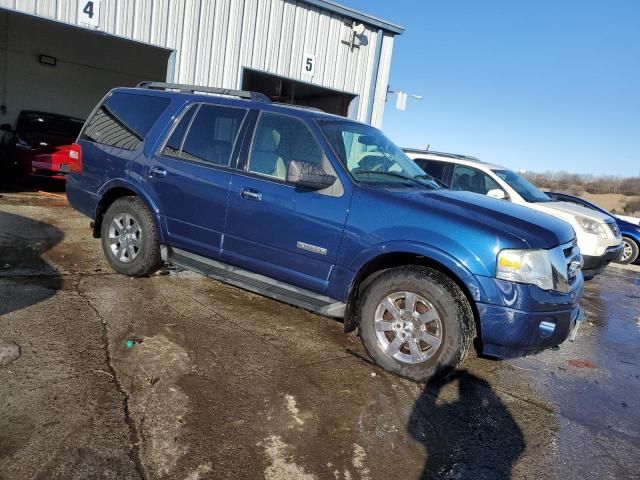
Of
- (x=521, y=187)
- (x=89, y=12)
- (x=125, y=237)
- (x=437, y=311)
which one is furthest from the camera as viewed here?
(x=521, y=187)

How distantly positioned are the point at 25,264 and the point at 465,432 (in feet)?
15.4

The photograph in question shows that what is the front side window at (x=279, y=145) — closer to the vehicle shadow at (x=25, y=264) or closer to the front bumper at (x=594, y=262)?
the vehicle shadow at (x=25, y=264)

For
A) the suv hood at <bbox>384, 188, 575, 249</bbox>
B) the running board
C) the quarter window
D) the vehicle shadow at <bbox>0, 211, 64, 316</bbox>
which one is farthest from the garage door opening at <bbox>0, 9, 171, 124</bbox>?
the suv hood at <bbox>384, 188, 575, 249</bbox>

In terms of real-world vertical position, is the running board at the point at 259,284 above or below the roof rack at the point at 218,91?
below

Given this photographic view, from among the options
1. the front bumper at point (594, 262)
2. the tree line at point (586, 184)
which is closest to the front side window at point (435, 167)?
the front bumper at point (594, 262)

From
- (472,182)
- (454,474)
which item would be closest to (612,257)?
(472,182)

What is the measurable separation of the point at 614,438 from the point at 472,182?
5386mm

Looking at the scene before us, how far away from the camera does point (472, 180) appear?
8312 mm

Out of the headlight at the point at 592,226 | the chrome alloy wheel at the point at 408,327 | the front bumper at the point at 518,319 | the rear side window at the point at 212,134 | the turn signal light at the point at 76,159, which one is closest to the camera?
the front bumper at the point at 518,319

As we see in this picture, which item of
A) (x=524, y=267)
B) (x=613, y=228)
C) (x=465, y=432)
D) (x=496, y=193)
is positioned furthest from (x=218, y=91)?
(x=613, y=228)

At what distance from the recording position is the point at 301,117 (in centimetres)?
439

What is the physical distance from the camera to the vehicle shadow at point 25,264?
14.9 feet

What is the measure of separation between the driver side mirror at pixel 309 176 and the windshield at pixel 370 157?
0.23 m

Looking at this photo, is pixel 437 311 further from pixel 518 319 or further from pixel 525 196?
pixel 525 196
